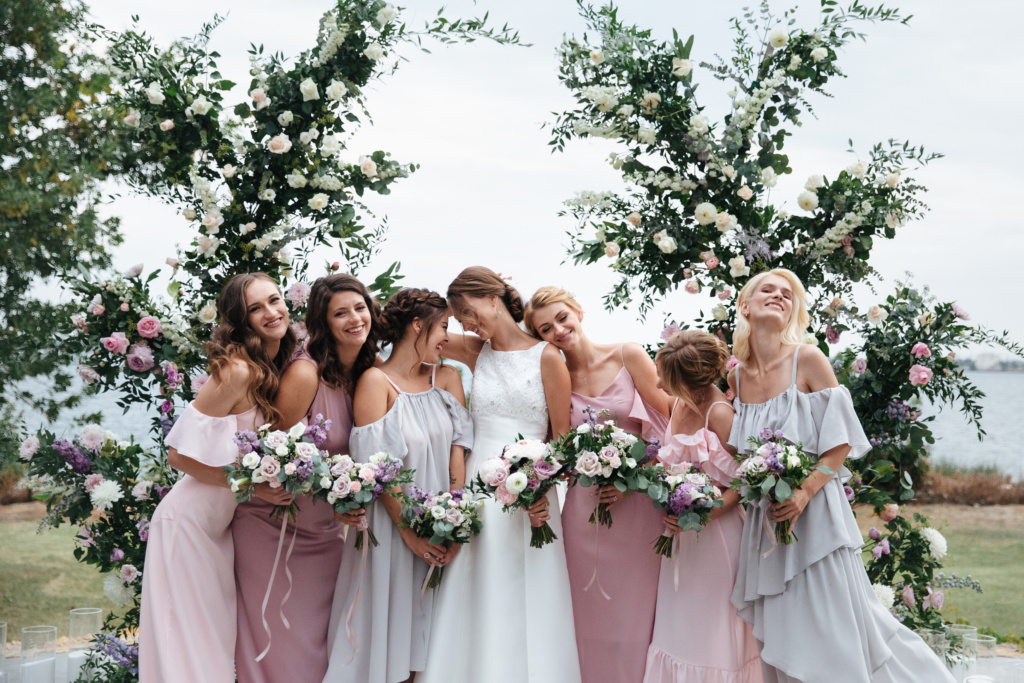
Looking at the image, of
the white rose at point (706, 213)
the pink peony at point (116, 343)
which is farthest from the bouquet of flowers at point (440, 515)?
the white rose at point (706, 213)

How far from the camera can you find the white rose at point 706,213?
571cm

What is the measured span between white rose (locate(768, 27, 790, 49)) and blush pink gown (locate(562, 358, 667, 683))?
3054 millimetres

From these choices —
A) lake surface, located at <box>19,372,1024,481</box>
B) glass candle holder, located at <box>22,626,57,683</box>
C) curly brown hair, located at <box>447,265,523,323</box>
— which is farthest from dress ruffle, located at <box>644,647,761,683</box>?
lake surface, located at <box>19,372,1024,481</box>

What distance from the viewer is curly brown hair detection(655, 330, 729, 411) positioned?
164 inches

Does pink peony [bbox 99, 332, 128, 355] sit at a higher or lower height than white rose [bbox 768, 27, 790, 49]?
lower

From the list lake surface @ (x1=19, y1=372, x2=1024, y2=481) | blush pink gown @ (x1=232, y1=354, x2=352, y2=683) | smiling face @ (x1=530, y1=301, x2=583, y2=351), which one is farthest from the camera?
lake surface @ (x1=19, y1=372, x2=1024, y2=481)

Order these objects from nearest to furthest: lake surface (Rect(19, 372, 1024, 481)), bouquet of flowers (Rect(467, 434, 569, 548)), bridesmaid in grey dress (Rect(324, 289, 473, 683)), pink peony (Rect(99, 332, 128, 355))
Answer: bouquet of flowers (Rect(467, 434, 569, 548)), bridesmaid in grey dress (Rect(324, 289, 473, 683)), pink peony (Rect(99, 332, 128, 355)), lake surface (Rect(19, 372, 1024, 481))

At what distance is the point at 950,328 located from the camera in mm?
5508

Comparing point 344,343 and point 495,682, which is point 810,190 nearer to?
point 344,343

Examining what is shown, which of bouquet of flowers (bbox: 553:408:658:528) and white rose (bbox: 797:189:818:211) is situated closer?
bouquet of flowers (bbox: 553:408:658:528)

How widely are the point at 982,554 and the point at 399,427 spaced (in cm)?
1921

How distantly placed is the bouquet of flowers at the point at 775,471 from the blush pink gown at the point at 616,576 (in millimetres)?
673

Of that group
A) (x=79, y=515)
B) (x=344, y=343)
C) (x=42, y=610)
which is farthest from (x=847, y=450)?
(x=42, y=610)

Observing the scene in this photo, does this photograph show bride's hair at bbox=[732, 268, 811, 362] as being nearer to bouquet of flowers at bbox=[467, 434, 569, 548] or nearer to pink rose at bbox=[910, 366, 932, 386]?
bouquet of flowers at bbox=[467, 434, 569, 548]
